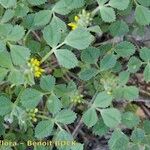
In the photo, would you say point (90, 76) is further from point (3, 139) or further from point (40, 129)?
point (3, 139)

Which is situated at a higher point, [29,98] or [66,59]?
[66,59]

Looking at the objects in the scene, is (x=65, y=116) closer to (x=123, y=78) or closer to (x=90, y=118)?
(x=90, y=118)

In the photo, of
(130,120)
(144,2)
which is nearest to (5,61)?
(130,120)

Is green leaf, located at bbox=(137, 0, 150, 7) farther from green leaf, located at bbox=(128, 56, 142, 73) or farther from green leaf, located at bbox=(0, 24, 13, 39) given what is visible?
green leaf, located at bbox=(0, 24, 13, 39)

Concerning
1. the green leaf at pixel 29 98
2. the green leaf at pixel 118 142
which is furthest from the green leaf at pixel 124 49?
the green leaf at pixel 29 98

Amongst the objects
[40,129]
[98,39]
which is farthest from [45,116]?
[98,39]

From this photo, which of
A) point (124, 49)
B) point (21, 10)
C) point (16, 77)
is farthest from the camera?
point (124, 49)
